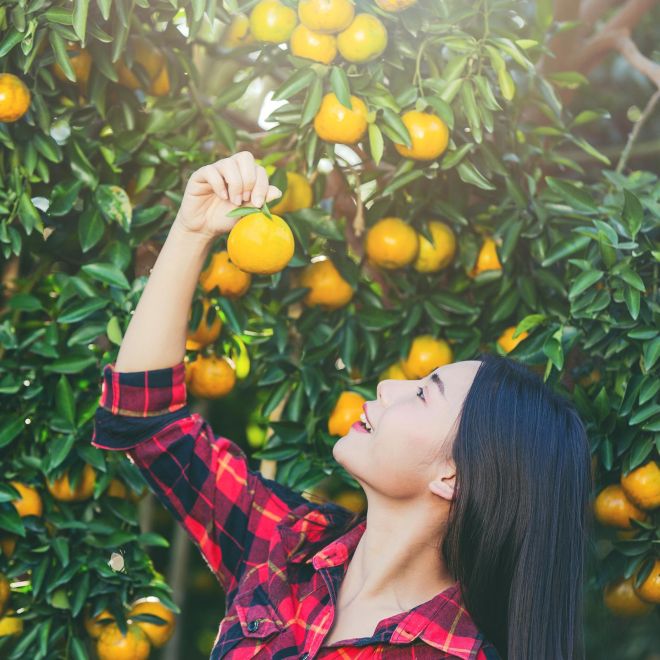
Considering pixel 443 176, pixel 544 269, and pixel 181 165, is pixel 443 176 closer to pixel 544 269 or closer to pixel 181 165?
pixel 544 269

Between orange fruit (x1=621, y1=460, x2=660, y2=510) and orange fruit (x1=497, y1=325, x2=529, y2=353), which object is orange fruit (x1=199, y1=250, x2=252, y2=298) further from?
orange fruit (x1=621, y1=460, x2=660, y2=510)

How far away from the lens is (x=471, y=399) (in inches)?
57.4

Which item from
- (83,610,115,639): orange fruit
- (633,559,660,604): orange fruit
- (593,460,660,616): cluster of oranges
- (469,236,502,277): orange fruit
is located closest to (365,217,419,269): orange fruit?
(469,236,502,277): orange fruit

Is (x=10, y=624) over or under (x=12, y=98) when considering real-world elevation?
under

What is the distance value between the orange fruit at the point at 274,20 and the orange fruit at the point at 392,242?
0.36m

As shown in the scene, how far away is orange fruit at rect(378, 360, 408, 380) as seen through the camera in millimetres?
1906

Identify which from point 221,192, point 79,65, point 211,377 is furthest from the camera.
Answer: point 211,377

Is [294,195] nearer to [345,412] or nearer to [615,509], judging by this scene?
[345,412]

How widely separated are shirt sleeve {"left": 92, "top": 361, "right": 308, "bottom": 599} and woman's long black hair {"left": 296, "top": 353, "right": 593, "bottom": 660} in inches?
12.7

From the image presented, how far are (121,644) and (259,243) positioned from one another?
29.8 inches

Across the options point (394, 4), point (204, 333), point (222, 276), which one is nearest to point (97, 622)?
point (204, 333)

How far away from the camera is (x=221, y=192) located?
1.43 meters

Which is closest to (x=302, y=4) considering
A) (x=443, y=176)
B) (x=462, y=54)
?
(x=462, y=54)

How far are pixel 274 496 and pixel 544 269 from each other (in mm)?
618
